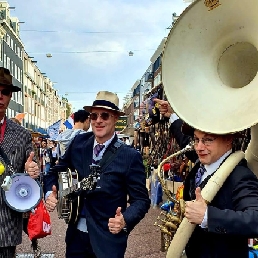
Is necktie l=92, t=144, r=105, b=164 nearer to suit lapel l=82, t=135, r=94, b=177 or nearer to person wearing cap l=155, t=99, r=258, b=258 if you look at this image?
suit lapel l=82, t=135, r=94, b=177

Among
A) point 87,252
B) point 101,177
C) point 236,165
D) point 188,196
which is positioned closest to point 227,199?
point 236,165

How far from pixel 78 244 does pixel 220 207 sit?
1.27m

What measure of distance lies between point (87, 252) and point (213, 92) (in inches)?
56.9

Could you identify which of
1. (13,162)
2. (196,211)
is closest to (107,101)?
(13,162)

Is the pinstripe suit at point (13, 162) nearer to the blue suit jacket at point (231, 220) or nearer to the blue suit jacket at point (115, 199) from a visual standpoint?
the blue suit jacket at point (115, 199)

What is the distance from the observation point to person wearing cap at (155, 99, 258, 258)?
2.10m

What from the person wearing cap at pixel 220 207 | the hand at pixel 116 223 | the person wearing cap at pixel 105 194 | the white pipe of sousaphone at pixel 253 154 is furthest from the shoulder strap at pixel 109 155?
the white pipe of sousaphone at pixel 253 154

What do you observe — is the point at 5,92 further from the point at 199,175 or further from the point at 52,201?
the point at 199,175

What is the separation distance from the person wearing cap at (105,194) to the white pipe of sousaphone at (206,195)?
66 cm

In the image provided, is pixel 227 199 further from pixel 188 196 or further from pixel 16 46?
pixel 16 46

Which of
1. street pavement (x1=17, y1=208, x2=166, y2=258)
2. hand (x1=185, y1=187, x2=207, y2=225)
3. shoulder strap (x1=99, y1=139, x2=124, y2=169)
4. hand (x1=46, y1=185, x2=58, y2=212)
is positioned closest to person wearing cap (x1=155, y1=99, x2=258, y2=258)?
hand (x1=185, y1=187, x2=207, y2=225)

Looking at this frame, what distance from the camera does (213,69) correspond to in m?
2.62

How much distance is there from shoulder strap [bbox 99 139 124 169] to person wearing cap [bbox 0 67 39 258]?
17.8 inches

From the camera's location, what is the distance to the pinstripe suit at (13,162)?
3.14 metres
